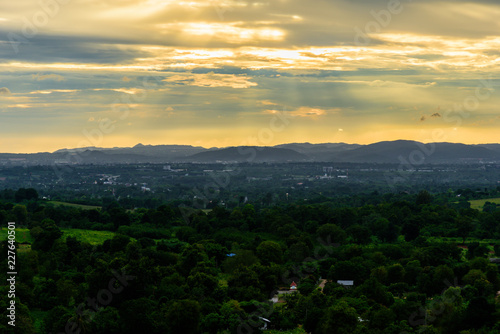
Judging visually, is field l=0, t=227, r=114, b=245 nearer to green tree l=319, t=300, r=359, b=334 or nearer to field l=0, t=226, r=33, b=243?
field l=0, t=226, r=33, b=243

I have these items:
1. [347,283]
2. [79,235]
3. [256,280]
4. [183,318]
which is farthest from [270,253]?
[79,235]

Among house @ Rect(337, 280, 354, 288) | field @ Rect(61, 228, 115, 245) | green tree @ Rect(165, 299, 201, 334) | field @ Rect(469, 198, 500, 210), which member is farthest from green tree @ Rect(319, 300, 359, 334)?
field @ Rect(469, 198, 500, 210)

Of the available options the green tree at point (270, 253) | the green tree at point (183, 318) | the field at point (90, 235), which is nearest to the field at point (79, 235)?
the field at point (90, 235)

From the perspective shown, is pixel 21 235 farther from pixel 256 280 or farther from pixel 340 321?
pixel 340 321

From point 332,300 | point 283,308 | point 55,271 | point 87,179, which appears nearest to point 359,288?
point 332,300

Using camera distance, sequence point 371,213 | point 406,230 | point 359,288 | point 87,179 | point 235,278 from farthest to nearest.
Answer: point 87,179 < point 371,213 < point 406,230 < point 235,278 < point 359,288

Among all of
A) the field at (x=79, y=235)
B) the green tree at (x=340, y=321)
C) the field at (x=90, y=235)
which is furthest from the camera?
the field at (x=90, y=235)

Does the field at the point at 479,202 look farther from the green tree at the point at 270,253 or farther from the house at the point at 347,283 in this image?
the house at the point at 347,283

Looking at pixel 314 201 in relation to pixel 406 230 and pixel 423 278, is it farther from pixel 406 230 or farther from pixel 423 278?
pixel 423 278
